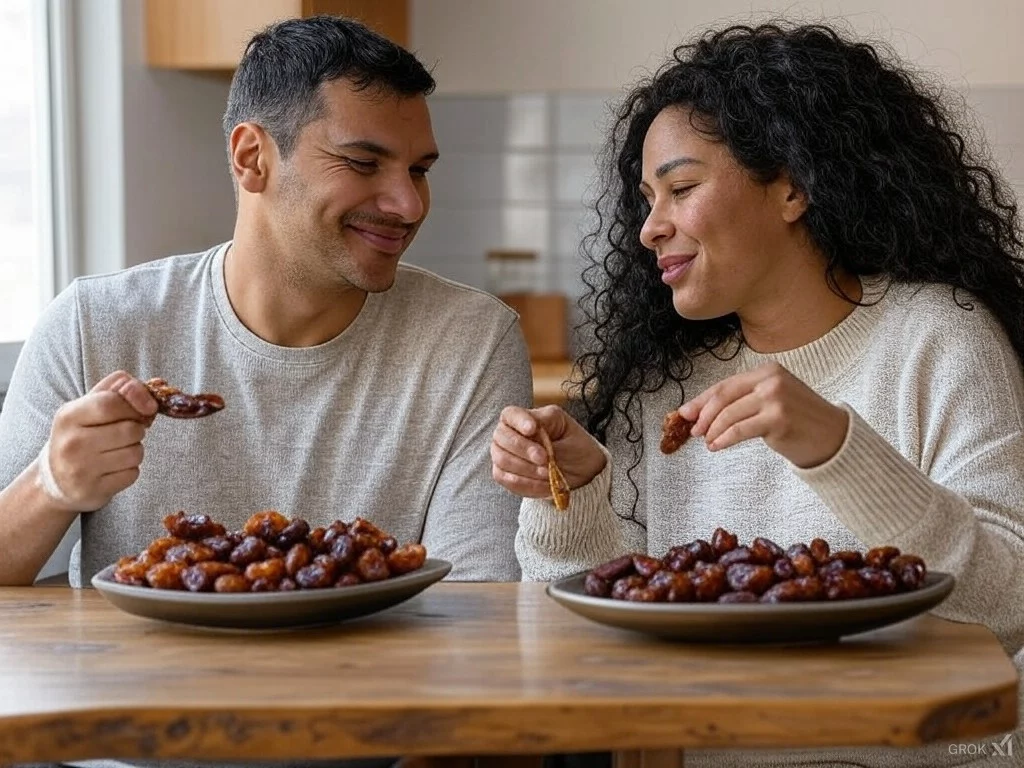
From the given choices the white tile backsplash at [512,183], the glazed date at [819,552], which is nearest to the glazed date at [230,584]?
the glazed date at [819,552]

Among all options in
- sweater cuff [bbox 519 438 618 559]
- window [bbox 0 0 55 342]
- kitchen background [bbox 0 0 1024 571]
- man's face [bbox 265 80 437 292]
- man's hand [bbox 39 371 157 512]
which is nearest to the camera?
man's hand [bbox 39 371 157 512]

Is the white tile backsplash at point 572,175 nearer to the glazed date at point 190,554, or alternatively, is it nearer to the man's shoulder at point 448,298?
the man's shoulder at point 448,298

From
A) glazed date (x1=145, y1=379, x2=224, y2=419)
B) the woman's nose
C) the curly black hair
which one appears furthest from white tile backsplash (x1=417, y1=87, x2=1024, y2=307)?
glazed date (x1=145, y1=379, x2=224, y2=419)

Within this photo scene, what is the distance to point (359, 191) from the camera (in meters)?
2.24

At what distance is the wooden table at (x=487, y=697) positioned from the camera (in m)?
1.19

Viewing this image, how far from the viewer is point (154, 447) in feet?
7.15

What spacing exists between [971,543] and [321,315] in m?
1.05

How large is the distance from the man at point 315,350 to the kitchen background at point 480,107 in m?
0.60

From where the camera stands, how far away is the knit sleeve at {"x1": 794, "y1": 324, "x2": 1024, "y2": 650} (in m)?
1.61

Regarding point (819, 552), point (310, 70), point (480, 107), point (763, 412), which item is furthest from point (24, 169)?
point (819, 552)

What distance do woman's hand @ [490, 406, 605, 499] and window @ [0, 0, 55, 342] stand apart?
1605 mm

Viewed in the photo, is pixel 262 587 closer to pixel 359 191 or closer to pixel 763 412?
pixel 763 412

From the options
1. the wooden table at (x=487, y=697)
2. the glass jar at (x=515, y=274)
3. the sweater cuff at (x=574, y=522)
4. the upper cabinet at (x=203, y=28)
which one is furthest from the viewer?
the glass jar at (x=515, y=274)

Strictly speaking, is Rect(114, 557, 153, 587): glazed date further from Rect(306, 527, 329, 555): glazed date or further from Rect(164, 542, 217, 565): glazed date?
Rect(306, 527, 329, 555): glazed date
